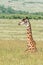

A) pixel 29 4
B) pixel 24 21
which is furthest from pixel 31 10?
pixel 24 21

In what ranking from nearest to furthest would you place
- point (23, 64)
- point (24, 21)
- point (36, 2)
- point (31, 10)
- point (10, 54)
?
point (23, 64) → point (10, 54) → point (24, 21) → point (31, 10) → point (36, 2)

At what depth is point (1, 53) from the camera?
10906mm

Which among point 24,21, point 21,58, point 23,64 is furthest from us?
point 24,21

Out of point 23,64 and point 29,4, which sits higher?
point 23,64

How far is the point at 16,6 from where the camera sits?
5316 cm

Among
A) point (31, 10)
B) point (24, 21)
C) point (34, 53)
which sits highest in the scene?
point (24, 21)

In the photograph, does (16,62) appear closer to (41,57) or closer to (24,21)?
(41,57)

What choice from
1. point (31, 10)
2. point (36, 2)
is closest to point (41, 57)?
point (31, 10)

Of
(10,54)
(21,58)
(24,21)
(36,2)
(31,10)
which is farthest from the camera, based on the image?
(36,2)

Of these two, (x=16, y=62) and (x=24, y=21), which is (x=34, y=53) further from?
(x=16, y=62)

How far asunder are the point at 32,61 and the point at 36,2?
156 feet

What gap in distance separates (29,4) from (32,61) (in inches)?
1739

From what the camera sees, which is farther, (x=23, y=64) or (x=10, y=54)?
(x=10, y=54)

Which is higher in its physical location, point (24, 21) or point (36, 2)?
point (24, 21)
